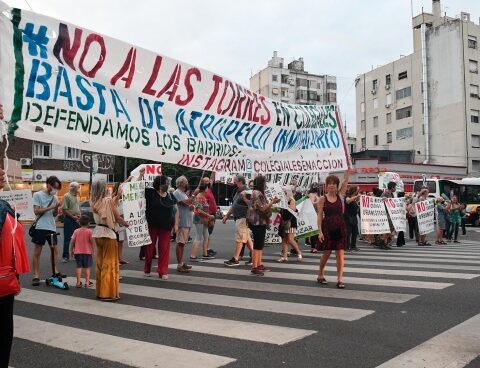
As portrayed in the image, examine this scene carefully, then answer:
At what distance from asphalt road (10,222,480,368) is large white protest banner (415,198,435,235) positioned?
686cm

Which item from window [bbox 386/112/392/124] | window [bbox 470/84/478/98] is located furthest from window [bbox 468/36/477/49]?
window [bbox 386/112/392/124]

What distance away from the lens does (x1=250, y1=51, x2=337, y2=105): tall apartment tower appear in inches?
3538

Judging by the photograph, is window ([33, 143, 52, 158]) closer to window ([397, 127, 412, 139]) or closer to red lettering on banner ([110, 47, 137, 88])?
window ([397, 127, 412, 139])

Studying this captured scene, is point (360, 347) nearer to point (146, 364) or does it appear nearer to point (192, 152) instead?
point (146, 364)

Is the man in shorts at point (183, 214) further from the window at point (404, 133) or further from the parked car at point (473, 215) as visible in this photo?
the window at point (404, 133)

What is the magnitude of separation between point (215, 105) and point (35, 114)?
9.52 ft

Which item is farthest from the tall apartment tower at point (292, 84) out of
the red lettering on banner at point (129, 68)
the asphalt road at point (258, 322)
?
the red lettering on banner at point (129, 68)

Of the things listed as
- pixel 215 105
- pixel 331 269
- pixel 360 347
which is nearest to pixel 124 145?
pixel 215 105

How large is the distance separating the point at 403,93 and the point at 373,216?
52313 millimetres

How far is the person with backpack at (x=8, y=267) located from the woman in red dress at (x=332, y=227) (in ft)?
16.2

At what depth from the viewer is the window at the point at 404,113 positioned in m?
Answer: 61.2

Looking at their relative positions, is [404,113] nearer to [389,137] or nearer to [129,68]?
[389,137]

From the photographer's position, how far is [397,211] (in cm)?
1482

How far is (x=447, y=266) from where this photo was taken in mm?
9547
